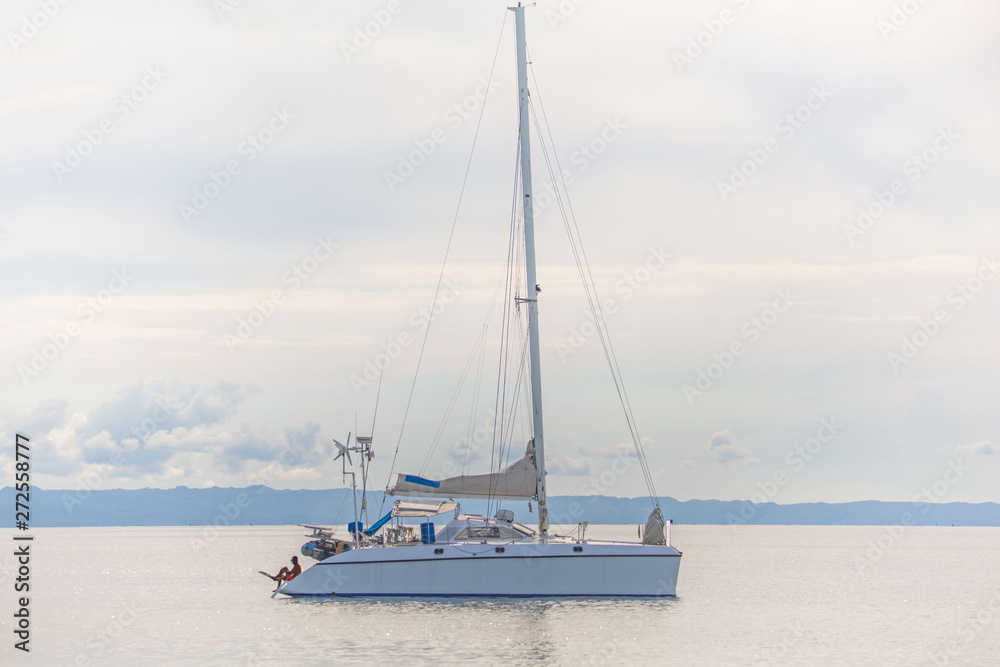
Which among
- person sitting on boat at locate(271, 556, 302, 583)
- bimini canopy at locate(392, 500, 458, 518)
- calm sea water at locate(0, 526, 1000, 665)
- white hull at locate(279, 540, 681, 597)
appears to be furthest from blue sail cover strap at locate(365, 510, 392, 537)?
white hull at locate(279, 540, 681, 597)

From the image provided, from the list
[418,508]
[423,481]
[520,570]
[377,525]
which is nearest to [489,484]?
[423,481]

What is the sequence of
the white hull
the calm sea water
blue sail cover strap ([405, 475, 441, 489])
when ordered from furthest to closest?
blue sail cover strap ([405, 475, 441, 489]), the white hull, the calm sea water

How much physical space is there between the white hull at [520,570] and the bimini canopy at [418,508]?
410cm

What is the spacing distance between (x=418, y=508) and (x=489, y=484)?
16.5 ft

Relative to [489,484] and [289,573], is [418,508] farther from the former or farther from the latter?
[289,573]

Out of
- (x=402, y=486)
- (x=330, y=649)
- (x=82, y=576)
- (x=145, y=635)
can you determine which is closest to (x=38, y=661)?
(x=145, y=635)

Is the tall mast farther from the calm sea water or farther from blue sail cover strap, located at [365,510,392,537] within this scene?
blue sail cover strap, located at [365,510,392,537]

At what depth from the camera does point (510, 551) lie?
38.0 meters

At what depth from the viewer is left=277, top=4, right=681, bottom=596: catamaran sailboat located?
3781cm

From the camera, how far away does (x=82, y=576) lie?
79.1 meters

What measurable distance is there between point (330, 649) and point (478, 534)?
836cm

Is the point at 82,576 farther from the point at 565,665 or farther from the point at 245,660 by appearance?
the point at 565,665

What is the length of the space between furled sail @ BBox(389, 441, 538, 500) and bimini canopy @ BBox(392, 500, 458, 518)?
1981mm

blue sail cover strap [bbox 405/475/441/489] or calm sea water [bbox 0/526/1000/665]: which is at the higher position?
blue sail cover strap [bbox 405/475/441/489]
